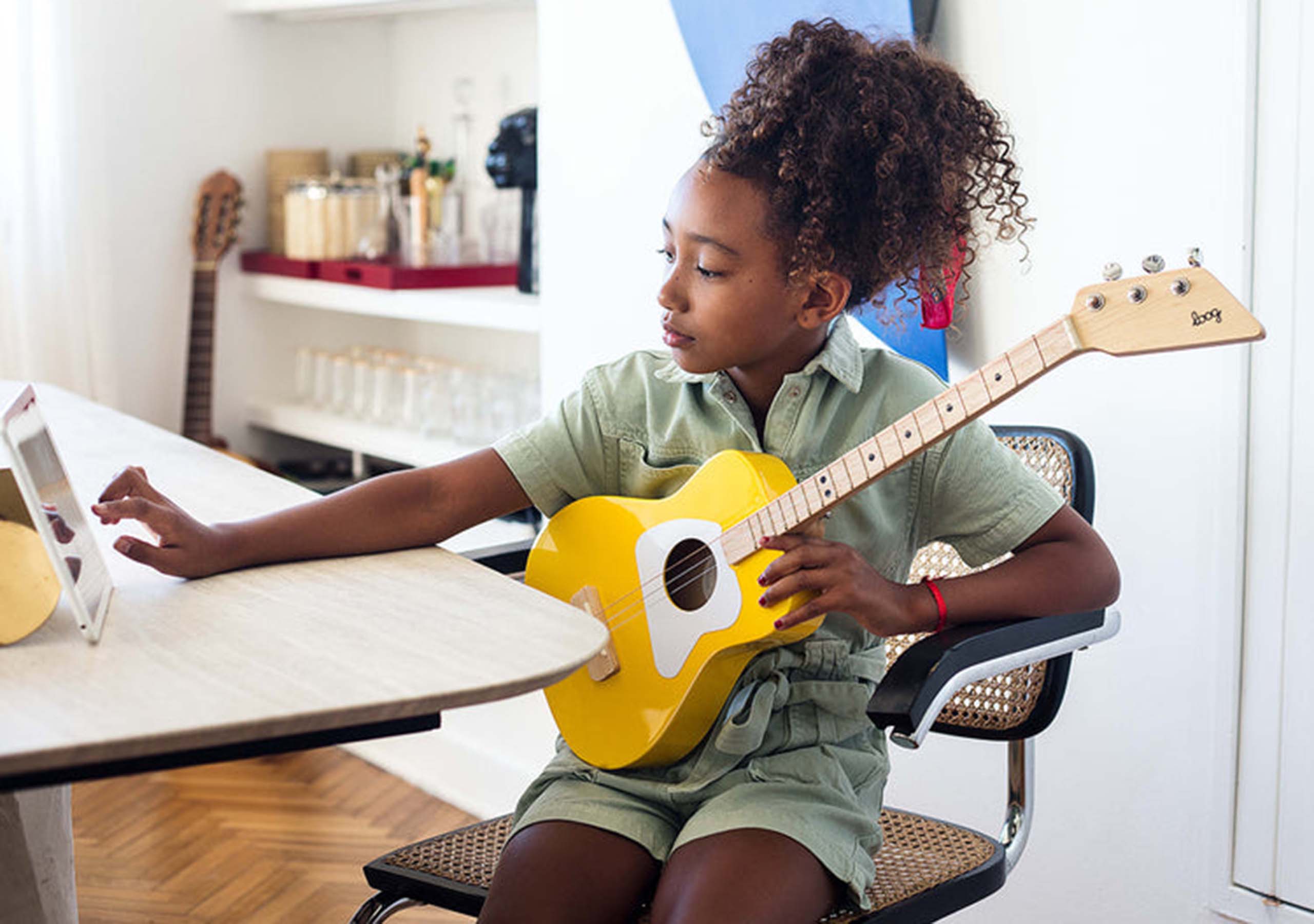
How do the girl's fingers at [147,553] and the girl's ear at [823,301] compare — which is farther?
the girl's ear at [823,301]

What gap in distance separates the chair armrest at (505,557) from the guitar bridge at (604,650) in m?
0.10

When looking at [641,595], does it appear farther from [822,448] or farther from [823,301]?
[823,301]

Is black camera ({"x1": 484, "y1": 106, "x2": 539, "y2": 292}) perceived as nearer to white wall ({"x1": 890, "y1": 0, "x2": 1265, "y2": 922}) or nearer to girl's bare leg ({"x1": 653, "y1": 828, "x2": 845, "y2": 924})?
white wall ({"x1": 890, "y1": 0, "x2": 1265, "y2": 922})

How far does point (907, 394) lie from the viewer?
147 centimetres

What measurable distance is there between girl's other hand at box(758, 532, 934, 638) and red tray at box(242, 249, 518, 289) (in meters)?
1.96

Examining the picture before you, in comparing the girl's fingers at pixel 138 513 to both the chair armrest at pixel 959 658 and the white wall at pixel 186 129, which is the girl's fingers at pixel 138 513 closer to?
the chair armrest at pixel 959 658

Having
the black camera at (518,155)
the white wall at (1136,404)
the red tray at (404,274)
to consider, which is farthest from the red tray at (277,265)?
the white wall at (1136,404)

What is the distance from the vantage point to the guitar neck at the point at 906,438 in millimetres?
1170

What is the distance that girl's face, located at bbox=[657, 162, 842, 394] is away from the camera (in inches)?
55.9

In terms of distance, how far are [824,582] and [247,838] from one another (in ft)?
5.72

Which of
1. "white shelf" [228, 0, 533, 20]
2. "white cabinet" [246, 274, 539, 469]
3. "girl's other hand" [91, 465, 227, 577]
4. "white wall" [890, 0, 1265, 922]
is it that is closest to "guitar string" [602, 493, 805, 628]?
"girl's other hand" [91, 465, 227, 577]

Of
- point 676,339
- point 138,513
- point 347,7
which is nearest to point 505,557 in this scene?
point 676,339

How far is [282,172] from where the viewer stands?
355 centimetres

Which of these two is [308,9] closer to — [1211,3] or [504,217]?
[504,217]
